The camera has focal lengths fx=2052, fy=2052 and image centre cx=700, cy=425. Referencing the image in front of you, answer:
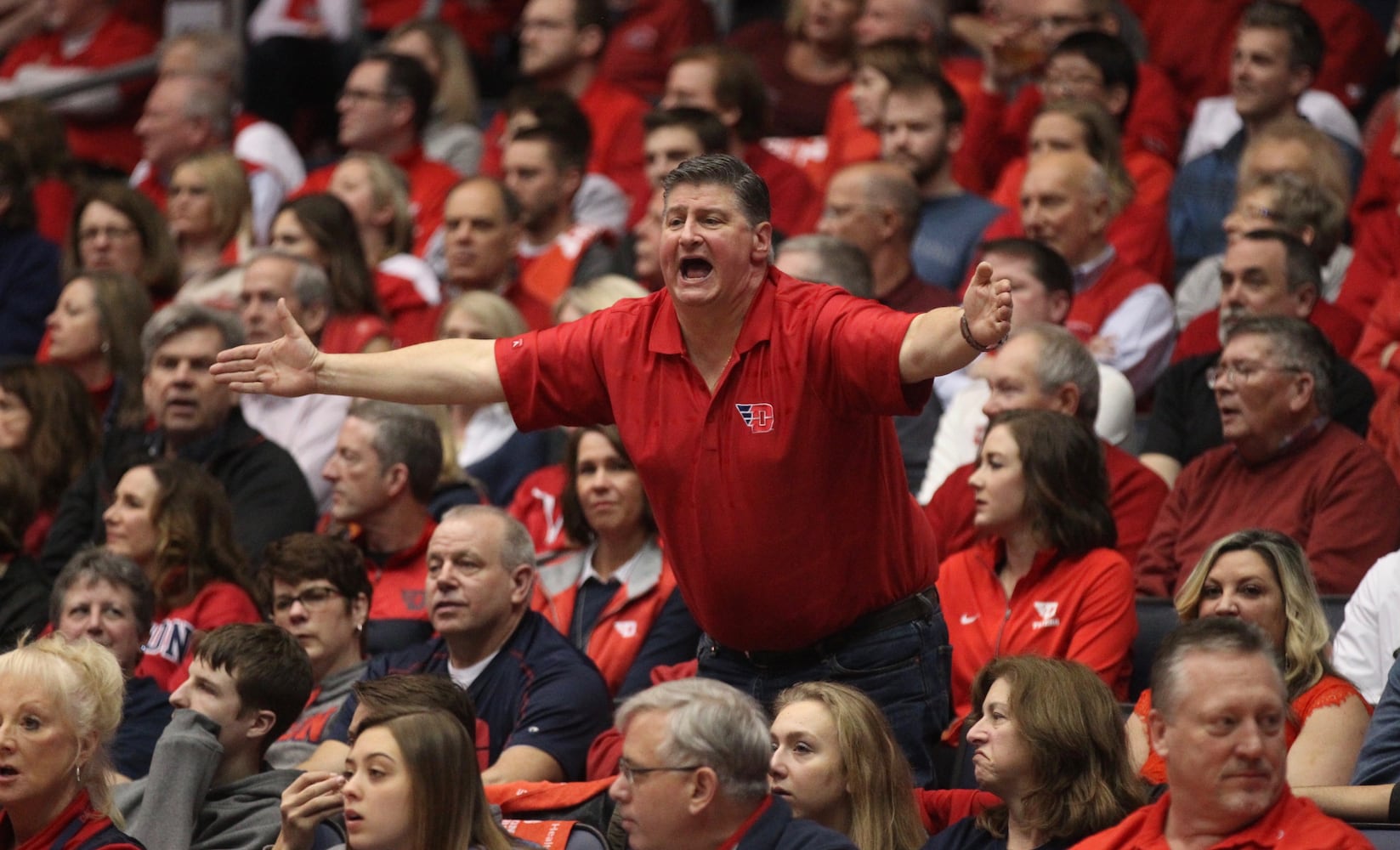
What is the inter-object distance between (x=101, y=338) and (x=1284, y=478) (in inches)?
154

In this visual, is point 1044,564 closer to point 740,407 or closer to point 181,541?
point 740,407

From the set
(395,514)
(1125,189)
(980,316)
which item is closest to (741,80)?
(1125,189)

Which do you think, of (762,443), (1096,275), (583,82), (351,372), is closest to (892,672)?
(762,443)

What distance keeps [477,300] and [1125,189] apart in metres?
2.26

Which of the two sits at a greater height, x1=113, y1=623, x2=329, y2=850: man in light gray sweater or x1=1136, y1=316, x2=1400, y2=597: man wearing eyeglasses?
x1=1136, y1=316, x2=1400, y2=597: man wearing eyeglasses

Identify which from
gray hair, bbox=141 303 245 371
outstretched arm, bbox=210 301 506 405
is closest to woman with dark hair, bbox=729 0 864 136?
gray hair, bbox=141 303 245 371

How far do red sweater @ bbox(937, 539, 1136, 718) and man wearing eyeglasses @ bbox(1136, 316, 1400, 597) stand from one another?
1.55ft

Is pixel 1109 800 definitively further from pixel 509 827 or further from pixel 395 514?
pixel 395 514

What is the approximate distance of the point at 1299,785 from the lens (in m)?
4.00

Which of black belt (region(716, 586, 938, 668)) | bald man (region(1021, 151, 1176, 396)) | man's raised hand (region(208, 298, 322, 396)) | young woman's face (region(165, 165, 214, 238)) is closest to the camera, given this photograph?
man's raised hand (region(208, 298, 322, 396))

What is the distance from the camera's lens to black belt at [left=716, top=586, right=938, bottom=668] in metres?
3.92

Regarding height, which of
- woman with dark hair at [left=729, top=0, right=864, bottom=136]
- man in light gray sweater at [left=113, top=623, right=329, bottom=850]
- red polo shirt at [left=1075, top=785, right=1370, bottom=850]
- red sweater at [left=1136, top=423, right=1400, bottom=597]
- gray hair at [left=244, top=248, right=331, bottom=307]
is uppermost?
woman with dark hair at [left=729, top=0, right=864, bottom=136]

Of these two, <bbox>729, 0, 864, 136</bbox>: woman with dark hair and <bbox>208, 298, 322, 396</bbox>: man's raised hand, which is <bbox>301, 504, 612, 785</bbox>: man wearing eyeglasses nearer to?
<bbox>208, 298, 322, 396</bbox>: man's raised hand

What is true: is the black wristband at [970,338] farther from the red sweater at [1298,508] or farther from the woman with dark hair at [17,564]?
the woman with dark hair at [17,564]
